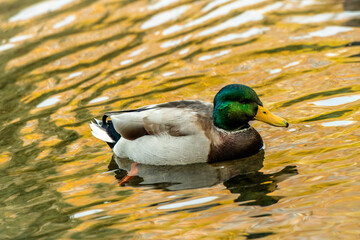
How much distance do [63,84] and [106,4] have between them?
414 centimetres

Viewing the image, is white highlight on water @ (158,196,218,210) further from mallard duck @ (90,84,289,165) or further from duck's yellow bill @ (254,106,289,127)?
duck's yellow bill @ (254,106,289,127)

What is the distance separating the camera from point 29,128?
8.56 metres

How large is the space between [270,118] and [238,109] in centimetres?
36

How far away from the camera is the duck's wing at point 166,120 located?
684cm

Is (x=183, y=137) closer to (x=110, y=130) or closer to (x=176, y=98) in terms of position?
(x=110, y=130)

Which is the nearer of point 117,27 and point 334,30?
point 334,30

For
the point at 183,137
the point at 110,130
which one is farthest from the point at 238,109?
the point at 110,130

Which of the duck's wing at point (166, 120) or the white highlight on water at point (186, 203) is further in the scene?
the duck's wing at point (166, 120)

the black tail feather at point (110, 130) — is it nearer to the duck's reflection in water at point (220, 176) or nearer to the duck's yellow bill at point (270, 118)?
the duck's reflection in water at point (220, 176)

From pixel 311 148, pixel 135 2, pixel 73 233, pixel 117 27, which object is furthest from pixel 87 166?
pixel 135 2

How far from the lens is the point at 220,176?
6.54 m

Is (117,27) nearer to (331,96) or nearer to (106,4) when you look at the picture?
(106,4)

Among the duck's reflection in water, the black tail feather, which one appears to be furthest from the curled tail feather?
the duck's reflection in water

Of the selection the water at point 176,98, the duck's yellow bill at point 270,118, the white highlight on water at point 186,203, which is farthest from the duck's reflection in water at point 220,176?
the duck's yellow bill at point 270,118
